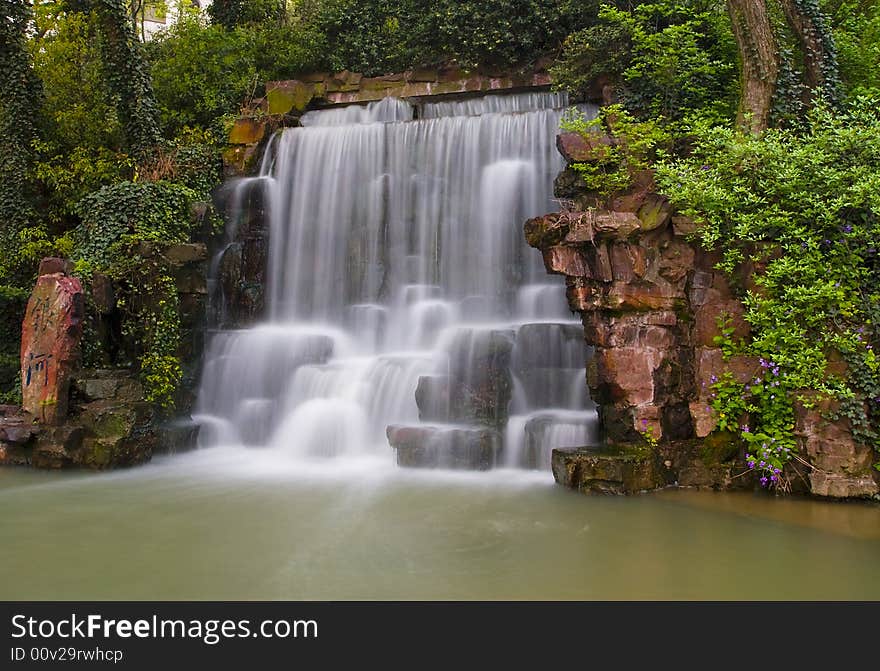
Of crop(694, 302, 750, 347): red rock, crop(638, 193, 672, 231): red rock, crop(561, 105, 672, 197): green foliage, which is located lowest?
crop(694, 302, 750, 347): red rock

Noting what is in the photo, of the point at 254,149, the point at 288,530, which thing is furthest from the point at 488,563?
the point at 254,149

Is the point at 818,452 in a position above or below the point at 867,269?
below

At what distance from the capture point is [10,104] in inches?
571

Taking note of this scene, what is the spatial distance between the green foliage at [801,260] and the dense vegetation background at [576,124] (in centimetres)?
2

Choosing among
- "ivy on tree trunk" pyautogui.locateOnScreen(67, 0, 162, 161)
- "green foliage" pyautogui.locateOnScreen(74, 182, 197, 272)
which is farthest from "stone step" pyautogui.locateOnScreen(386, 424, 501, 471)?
"ivy on tree trunk" pyautogui.locateOnScreen(67, 0, 162, 161)

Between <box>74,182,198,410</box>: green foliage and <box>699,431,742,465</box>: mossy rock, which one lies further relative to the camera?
<box>74,182,198,410</box>: green foliage

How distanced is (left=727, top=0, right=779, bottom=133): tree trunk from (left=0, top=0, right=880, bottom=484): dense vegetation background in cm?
3

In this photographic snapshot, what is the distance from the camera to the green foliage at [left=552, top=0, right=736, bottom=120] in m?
11.4

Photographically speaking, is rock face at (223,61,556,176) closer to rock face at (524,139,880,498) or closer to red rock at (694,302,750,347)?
rock face at (524,139,880,498)

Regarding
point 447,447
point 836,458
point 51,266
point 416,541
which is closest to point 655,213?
point 836,458

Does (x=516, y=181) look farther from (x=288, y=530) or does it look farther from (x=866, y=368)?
(x=288, y=530)

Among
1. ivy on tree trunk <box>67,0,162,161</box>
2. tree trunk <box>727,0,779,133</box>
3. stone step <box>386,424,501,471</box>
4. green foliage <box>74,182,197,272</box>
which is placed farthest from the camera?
ivy on tree trunk <box>67,0,162,161</box>

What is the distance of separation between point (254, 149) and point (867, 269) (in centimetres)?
1090

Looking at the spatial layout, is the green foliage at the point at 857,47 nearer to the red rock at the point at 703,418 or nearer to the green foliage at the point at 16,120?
the red rock at the point at 703,418
